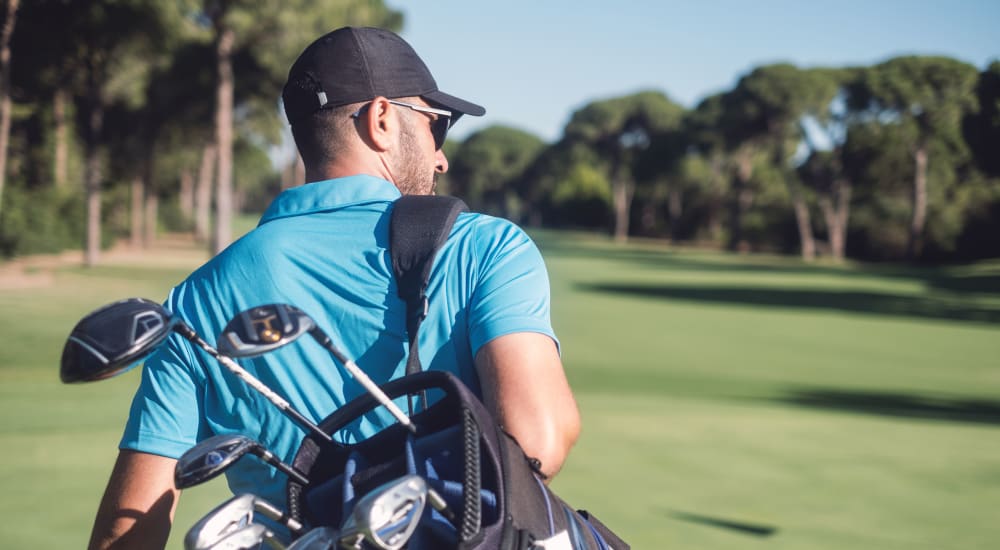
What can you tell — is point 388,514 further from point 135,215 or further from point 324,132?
point 135,215

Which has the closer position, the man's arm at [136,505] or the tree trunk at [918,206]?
the man's arm at [136,505]

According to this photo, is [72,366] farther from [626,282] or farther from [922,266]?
[922,266]

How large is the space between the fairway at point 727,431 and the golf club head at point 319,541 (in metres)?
4.20

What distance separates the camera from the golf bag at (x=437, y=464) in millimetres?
1471

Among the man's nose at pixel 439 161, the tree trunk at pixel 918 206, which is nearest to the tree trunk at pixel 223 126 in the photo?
the man's nose at pixel 439 161

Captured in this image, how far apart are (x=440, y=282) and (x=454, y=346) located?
13cm

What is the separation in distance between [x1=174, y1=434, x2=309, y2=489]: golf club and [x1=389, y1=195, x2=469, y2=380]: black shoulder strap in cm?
32

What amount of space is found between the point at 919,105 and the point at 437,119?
58.7 metres

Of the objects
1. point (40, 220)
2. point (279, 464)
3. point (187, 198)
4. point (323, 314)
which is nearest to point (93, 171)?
point (40, 220)

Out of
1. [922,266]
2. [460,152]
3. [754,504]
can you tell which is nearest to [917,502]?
[754,504]

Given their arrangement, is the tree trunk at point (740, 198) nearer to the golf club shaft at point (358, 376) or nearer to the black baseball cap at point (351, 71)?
the black baseball cap at point (351, 71)

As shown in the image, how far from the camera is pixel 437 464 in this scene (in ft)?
5.14

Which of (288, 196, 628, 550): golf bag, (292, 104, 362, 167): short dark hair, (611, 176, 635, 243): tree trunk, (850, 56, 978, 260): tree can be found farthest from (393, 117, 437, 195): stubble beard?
(611, 176, 635, 243): tree trunk

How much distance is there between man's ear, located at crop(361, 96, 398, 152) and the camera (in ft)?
6.66
